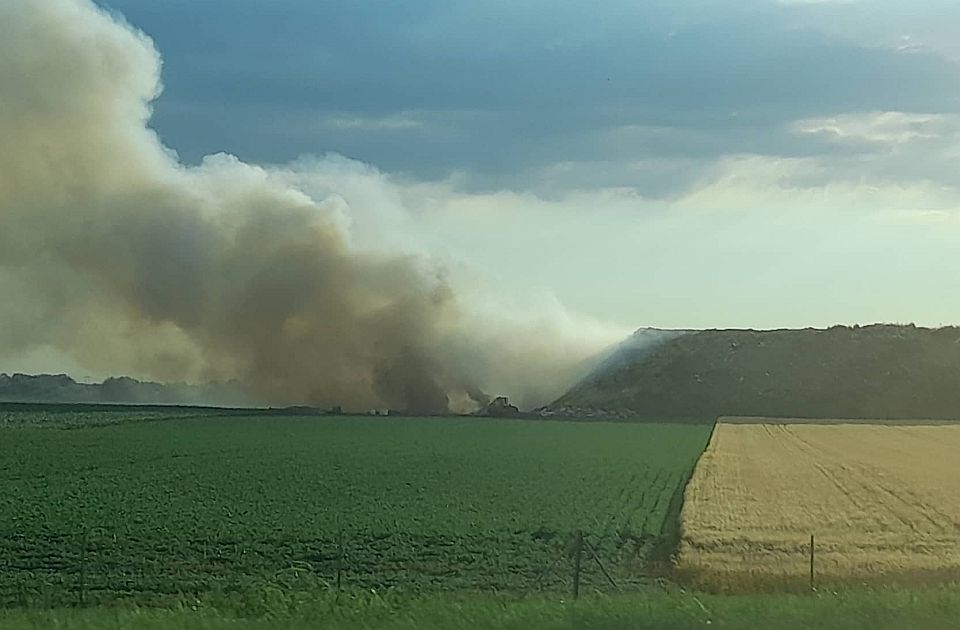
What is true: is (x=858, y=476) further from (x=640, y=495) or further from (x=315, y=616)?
(x=315, y=616)

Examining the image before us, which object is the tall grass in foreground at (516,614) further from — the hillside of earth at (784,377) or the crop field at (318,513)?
the hillside of earth at (784,377)

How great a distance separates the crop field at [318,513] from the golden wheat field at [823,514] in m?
1.46

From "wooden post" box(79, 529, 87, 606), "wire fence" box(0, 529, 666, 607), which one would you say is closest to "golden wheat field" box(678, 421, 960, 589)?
"wire fence" box(0, 529, 666, 607)

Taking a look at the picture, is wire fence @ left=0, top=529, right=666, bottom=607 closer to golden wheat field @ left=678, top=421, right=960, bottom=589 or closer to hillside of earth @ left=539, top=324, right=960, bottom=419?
golden wheat field @ left=678, top=421, right=960, bottom=589

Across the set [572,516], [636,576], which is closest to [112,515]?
[572,516]

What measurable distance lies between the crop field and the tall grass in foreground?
14.9 ft

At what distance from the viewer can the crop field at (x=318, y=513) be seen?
26.9 m

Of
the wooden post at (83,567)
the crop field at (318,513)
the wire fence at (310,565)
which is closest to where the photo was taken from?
the wooden post at (83,567)

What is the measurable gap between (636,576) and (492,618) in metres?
10.3

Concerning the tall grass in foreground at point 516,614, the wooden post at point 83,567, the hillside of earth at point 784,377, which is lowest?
the wooden post at point 83,567

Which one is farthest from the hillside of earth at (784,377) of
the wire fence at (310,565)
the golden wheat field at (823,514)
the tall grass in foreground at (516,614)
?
the tall grass in foreground at (516,614)

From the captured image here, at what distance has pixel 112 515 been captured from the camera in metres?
36.0

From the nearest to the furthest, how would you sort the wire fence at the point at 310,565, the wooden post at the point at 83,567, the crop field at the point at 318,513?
1. the wooden post at the point at 83,567
2. the wire fence at the point at 310,565
3. the crop field at the point at 318,513

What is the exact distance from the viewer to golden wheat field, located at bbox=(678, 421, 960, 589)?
90.5 feet
